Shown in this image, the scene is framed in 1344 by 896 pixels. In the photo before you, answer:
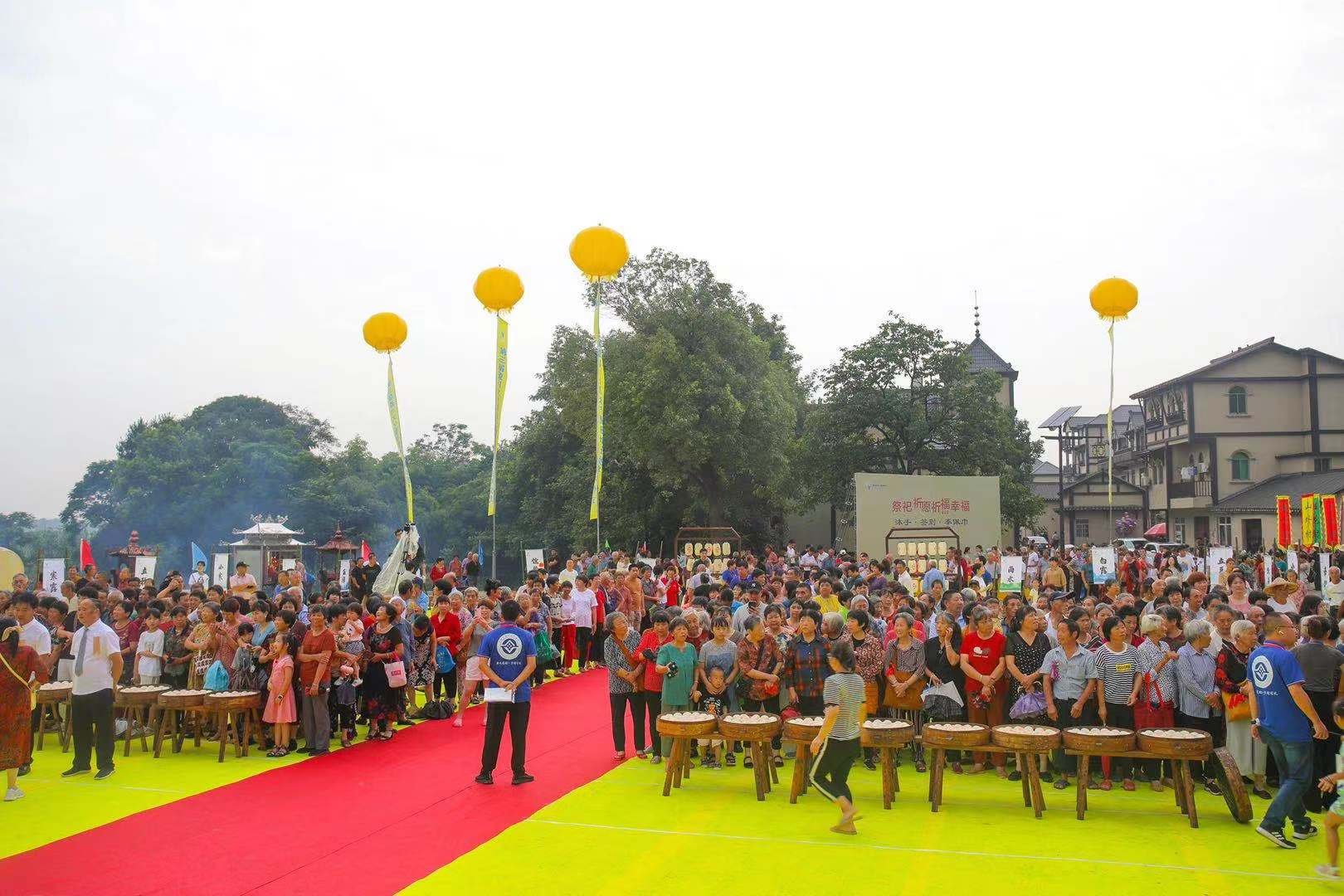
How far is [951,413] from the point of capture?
34875mm

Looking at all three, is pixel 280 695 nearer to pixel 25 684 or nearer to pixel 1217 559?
pixel 25 684

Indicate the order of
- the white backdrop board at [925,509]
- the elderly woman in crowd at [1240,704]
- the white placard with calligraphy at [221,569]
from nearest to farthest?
the elderly woman in crowd at [1240,704]
the white placard with calligraphy at [221,569]
the white backdrop board at [925,509]

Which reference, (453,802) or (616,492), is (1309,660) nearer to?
(453,802)

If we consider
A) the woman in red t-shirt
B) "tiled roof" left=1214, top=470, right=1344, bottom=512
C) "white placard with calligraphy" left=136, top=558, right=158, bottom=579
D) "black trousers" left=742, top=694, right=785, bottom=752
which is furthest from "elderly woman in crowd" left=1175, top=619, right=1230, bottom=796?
"tiled roof" left=1214, top=470, right=1344, bottom=512

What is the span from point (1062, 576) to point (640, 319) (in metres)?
18.7

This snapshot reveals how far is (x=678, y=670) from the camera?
909 cm

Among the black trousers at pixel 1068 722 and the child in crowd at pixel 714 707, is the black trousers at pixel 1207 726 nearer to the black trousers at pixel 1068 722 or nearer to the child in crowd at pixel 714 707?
the black trousers at pixel 1068 722

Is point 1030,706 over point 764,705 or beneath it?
over

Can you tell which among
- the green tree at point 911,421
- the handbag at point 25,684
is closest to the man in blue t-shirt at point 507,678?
the handbag at point 25,684

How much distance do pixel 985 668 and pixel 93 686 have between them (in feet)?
27.2

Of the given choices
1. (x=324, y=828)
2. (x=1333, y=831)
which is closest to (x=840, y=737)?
(x=1333, y=831)

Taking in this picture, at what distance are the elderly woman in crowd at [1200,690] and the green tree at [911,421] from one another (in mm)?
26622

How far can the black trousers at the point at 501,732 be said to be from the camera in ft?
28.8

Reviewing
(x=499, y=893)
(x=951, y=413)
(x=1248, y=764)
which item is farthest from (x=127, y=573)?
(x=951, y=413)
